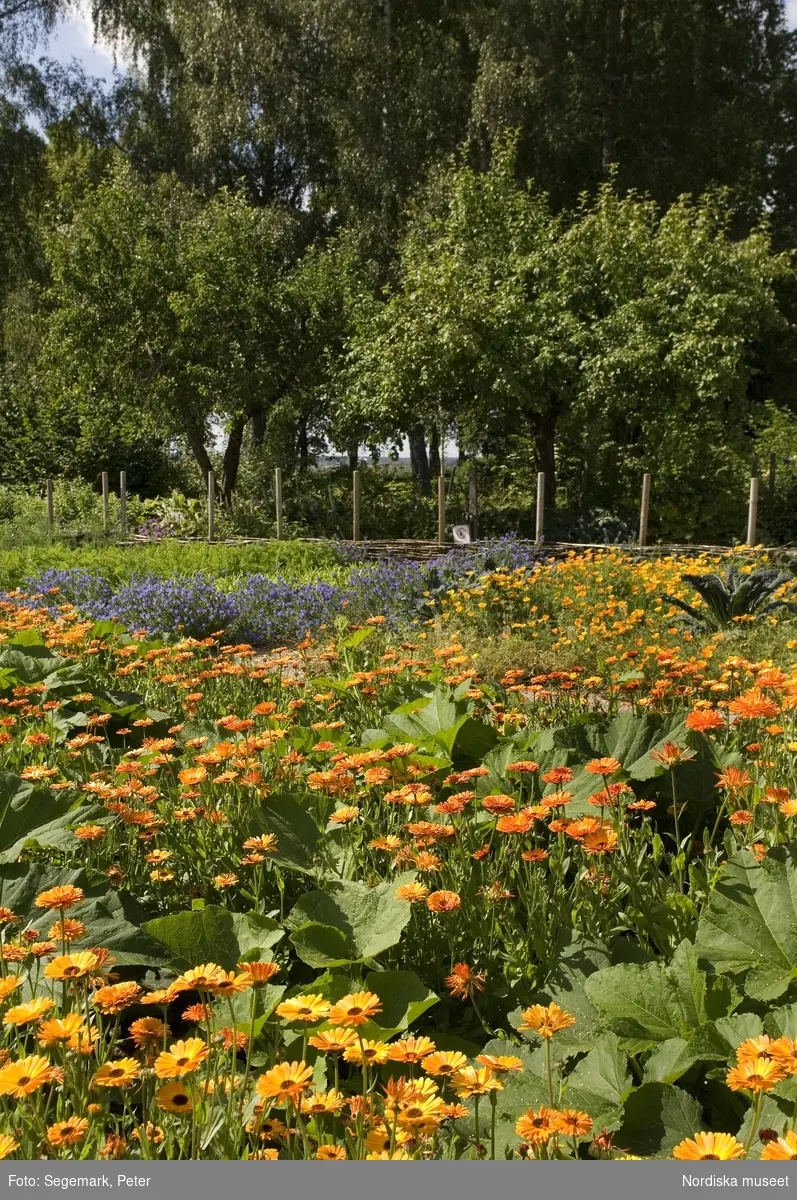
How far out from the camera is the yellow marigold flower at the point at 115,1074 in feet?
3.79

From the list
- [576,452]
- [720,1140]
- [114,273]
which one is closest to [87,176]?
[114,273]

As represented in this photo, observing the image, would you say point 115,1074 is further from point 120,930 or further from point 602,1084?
point 602,1084

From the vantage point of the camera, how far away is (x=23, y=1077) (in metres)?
1.09

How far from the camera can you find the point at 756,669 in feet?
8.53

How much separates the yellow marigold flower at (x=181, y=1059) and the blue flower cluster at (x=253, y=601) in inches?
186

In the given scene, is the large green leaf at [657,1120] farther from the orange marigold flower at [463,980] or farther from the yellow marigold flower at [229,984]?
the yellow marigold flower at [229,984]

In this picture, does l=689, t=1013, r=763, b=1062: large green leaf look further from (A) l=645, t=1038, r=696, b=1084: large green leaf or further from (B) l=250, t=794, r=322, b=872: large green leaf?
(B) l=250, t=794, r=322, b=872: large green leaf

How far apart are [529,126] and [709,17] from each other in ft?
12.2

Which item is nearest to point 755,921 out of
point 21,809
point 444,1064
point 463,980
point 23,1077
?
point 463,980

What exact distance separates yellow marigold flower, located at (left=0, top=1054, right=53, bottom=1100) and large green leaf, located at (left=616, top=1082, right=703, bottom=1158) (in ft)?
2.51

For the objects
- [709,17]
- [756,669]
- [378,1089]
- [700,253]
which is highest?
[709,17]

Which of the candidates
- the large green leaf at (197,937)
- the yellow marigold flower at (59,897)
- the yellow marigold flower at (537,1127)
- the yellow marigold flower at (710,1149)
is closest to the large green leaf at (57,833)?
the large green leaf at (197,937)

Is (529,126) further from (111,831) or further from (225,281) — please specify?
(111,831)

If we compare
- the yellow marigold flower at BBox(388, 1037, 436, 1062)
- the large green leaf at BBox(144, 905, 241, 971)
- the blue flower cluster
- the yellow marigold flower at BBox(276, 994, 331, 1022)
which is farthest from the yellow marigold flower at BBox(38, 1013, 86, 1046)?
the blue flower cluster
